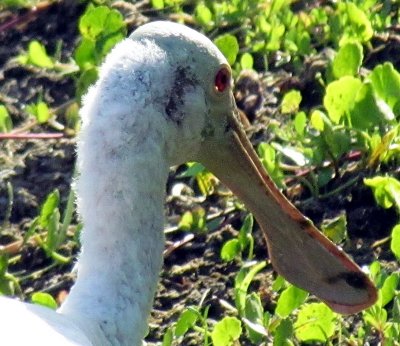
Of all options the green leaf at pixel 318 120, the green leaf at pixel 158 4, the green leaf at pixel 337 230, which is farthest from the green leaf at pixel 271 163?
the green leaf at pixel 158 4

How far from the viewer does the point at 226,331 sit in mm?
5172

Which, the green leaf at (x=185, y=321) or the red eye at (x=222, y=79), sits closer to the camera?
the red eye at (x=222, y=79)

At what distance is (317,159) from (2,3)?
91.1 inches

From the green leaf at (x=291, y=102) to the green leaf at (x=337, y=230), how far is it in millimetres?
1024

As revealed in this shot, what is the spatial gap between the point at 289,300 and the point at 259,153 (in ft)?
3.46

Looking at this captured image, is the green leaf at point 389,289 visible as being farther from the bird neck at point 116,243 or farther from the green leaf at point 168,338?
the bird neck at point 116,243

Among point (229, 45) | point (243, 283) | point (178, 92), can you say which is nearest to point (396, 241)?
point (243, 283)

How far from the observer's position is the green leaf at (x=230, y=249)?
577 centimetres

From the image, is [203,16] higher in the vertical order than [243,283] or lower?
lower

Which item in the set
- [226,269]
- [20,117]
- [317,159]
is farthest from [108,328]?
[20,117]

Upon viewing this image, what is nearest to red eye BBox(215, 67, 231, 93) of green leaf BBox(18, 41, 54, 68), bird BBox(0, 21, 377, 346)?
bird BBox(0, 21, 377, 346)

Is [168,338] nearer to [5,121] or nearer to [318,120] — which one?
[318,120]

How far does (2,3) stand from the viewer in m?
7.79

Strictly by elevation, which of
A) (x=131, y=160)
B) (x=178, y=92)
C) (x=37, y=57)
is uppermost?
(x=178, y=92)
